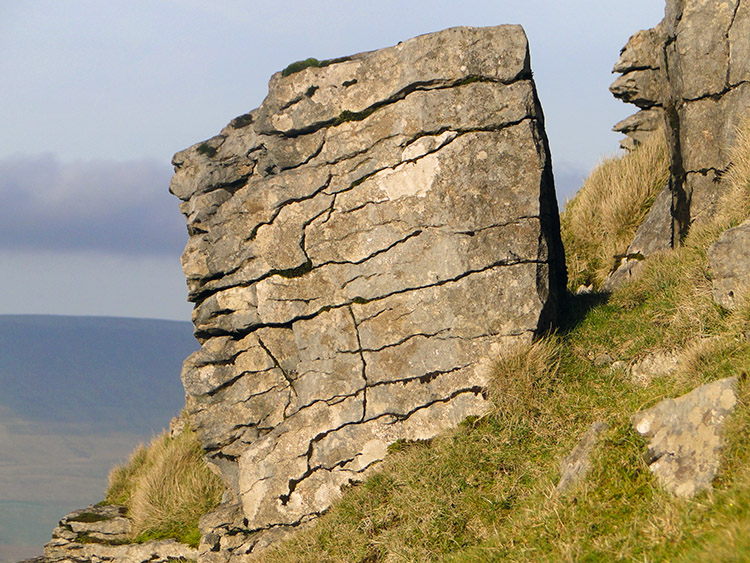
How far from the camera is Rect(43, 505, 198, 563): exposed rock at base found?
406 inches

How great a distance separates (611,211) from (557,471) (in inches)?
322

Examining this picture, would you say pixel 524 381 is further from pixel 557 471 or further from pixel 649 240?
pixel 649 240

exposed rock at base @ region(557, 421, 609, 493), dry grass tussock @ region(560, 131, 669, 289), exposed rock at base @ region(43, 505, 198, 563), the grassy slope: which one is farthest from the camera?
dry grass tussock @ region(560, 131, 669, 289)

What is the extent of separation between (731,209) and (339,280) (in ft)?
18.5

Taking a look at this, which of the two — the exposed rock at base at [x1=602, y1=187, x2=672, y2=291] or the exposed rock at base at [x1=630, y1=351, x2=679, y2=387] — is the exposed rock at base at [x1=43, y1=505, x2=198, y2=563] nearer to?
the exposed rock at base at [x1=630, y1=351, x2=679, y2=387]

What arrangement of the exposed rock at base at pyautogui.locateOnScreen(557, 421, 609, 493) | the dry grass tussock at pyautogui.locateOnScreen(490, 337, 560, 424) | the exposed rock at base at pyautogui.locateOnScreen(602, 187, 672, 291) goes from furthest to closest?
the exposed rock at base at pyautogui.locateOnScreen(602, 187, 672, 291)
the dry grass tussock at pyautogui.locateOnScreen(490, 337, 560, 424)
the exposed rock at base at pyautogui.locateOnScreen(557, 421, 609, 493)

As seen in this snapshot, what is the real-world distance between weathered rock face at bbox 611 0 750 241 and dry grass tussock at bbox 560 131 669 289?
4.76 feet

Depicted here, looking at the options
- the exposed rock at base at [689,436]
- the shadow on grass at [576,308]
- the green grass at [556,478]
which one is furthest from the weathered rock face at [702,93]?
the exposed rock at base at [689,436]

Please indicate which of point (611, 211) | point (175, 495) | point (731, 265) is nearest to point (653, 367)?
point (731, 265)

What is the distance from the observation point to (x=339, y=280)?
9352 millimetres

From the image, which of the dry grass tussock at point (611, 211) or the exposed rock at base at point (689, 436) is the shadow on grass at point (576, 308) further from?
the exposed rock at base at point (689, 436)

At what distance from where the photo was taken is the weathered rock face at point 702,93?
11.6 metres

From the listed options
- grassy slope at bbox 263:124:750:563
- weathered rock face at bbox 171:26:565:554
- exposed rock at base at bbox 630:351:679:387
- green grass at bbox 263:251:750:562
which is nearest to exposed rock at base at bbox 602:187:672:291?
grassy slope at bbox 263:124:750:563

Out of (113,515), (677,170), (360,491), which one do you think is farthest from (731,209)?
(113,515)
